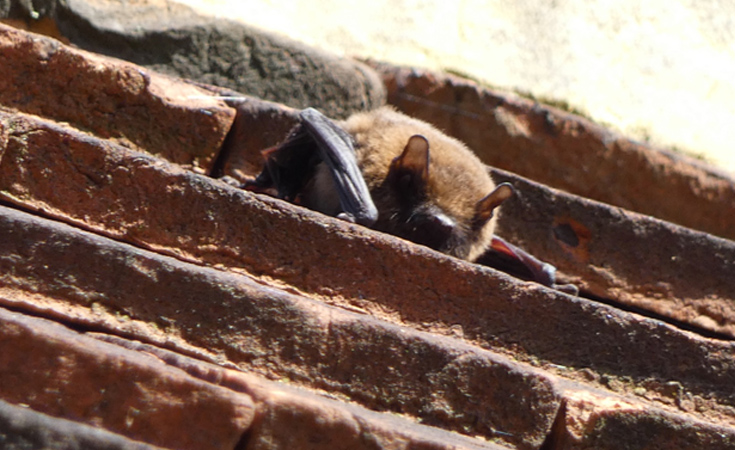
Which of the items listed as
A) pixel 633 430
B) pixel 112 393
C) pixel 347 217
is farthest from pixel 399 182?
pixel 112 393

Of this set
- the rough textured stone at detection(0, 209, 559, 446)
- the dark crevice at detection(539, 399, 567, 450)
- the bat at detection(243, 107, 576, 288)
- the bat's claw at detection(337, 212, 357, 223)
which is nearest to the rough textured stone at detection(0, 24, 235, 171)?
the bat at detection(243, 107, 576, 288)

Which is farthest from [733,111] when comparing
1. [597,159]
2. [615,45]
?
[597,159]

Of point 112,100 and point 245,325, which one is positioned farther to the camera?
point 112,100

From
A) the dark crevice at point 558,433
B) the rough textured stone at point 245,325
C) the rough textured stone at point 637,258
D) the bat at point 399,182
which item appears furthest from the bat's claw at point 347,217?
the dark crevice at point 558,433

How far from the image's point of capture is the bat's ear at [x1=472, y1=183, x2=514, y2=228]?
4016 millimetres

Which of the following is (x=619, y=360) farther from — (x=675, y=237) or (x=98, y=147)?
(x=98, y=147)

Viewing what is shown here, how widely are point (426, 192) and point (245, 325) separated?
6.75 feet

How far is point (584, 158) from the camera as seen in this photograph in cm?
473

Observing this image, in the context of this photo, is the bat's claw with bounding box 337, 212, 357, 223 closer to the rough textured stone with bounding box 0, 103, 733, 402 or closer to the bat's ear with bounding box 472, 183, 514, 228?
the bat's ear with bounding box 472, 183, 514, 228

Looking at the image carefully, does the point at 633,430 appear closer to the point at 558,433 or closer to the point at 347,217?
the point at 558,433

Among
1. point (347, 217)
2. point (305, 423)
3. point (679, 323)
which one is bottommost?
point (679, 323)

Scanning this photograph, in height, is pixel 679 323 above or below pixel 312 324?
below

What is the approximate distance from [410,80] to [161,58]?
4.81 feet

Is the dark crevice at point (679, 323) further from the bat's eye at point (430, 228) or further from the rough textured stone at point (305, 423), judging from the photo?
the rough textured stone at point (305, 423)
